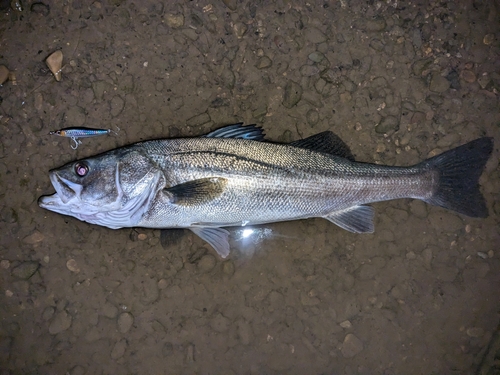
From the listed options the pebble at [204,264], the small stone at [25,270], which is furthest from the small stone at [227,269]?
the small stone at [25,270]

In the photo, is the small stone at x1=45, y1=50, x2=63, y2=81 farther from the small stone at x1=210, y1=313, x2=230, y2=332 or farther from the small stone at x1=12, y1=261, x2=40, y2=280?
the small stone at x1=210, y1=313, x2=230, y2=332

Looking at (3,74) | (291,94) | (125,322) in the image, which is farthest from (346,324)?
(3,74)

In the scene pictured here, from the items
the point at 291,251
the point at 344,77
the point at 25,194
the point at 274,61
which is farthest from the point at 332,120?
the point at 25,194

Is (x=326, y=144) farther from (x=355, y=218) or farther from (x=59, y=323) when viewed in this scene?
(x=59, y=323)

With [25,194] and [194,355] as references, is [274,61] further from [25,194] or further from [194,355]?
[194,355]

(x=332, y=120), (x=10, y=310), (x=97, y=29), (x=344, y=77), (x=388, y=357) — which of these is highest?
(x=97, y=29)
